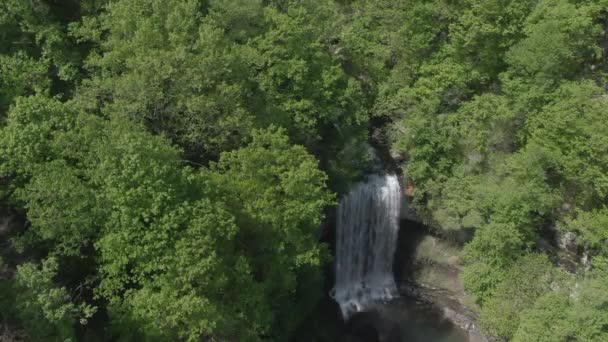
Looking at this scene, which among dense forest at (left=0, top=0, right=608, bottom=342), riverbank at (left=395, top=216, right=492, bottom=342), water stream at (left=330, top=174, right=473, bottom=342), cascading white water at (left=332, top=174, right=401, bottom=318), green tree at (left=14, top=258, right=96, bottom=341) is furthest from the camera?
cascading white water at (left=332, top=174, right=401, bottom=318)

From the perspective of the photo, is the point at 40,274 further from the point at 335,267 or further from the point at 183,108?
the point at 335,267

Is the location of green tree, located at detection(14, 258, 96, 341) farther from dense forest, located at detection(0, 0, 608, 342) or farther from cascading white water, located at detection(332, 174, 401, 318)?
cascading white water, located at detection(332, 174, 401, 318)

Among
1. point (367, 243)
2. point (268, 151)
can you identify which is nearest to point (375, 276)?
point (367, 243)

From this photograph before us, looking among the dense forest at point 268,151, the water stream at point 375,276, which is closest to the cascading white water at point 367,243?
the water stream at point 375,276

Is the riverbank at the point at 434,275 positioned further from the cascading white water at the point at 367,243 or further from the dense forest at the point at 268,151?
the dense forest at the point at 268,151

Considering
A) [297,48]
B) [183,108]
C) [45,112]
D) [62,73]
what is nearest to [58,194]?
[45,112]

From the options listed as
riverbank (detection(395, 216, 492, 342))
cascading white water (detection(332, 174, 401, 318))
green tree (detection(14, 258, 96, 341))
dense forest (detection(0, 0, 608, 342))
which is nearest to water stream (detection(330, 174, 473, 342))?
cascading white water (detection(332, 174, 401, 318))

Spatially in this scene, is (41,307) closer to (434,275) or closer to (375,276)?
(375,276)
